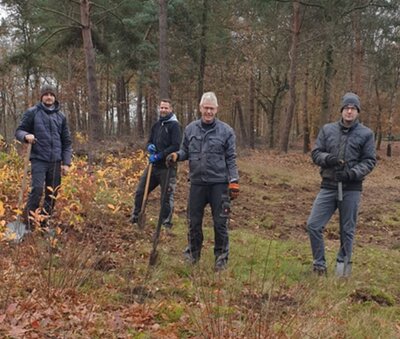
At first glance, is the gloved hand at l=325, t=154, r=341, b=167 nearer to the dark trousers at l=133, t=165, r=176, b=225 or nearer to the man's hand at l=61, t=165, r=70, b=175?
the dark trousers at l=133, t=165, r=176, b=225

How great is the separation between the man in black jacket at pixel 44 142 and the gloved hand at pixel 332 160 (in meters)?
3.38

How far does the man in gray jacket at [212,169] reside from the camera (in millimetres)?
5590

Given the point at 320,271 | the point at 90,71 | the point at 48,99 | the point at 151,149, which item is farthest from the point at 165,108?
the point at 90,71

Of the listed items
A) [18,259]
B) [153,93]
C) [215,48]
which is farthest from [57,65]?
[18,259]

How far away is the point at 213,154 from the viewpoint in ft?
18.4

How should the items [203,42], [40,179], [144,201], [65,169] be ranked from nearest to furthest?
[40,179] < [65,169] < [144,201] < [203,42]

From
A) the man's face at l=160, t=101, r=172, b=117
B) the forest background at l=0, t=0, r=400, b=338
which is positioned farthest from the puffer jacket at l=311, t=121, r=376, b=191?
the man's face at l=160, t=101, r=172, b=117

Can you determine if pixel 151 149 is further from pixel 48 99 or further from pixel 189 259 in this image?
pixel 189 259

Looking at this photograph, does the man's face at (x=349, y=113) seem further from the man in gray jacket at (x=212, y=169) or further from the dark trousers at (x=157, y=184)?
the dark trousers at (x=157, y=184)

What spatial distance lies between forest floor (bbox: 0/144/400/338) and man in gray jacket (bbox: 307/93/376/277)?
433mm

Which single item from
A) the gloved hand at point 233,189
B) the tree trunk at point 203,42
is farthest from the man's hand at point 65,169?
the tree trunk at point 203,42

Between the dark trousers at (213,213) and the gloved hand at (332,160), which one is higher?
the gloved hand at (332,160)

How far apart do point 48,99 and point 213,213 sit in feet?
8.70

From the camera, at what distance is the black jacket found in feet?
23.3
